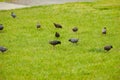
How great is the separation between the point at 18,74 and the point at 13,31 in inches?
347

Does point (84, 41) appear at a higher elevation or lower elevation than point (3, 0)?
higher

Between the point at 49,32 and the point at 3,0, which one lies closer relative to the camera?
the point at 49,32

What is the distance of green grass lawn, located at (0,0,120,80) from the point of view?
46.7ft

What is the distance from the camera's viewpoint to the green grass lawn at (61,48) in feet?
46.7

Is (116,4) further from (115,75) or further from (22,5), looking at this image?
(115,75)

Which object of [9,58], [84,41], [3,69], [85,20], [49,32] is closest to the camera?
[3,69]

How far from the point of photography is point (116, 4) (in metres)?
32.3

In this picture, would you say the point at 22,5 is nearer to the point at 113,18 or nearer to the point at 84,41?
the point at 113,18

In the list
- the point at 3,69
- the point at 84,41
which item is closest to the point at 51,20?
the point at 84,41

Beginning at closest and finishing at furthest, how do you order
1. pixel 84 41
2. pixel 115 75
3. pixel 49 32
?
pixel 115 75 < pixel 84 41 < pixel 49 32

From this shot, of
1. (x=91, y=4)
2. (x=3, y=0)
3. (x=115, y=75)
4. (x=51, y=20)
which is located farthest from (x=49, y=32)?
(x=3, y=0)

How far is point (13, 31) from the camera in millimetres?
22734

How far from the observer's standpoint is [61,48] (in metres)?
18.0

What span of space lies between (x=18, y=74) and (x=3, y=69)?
102 centimetres
